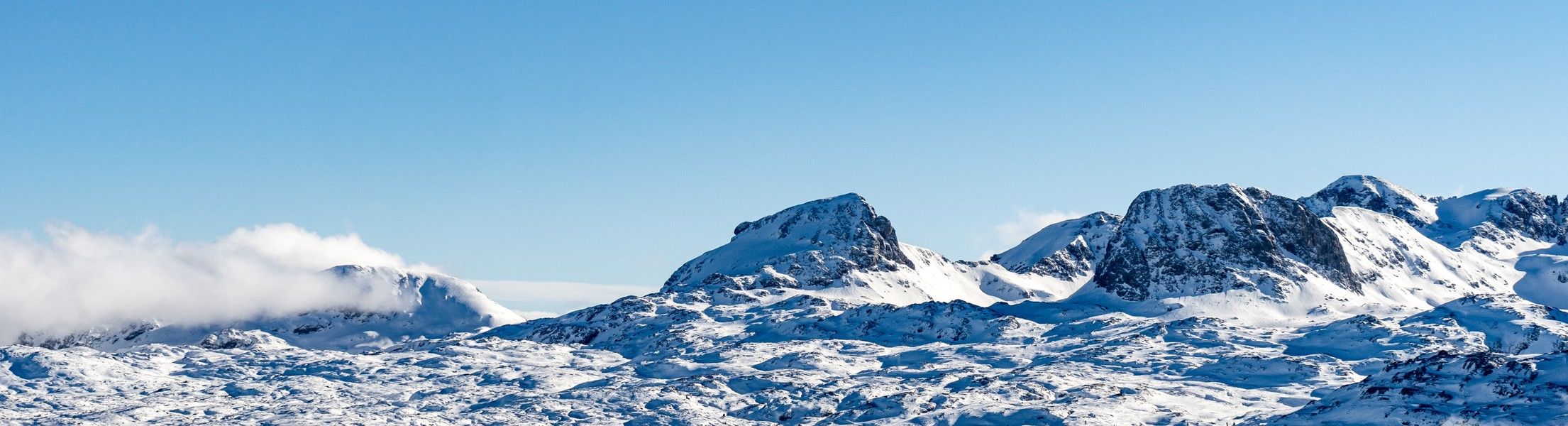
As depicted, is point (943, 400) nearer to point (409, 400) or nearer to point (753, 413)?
point (753, 413)

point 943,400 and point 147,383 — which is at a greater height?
point 147,383

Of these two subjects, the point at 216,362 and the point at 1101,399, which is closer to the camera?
the point at 1101,399

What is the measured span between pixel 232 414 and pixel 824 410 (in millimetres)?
69327

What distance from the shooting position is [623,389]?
170 metres

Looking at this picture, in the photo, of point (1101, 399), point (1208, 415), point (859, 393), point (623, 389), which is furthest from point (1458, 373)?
point (623, 389)

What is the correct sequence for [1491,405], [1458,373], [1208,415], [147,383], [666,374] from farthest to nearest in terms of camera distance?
[666,374] → [147,383] → [1208,415] → [1458,373] → [1491,405]

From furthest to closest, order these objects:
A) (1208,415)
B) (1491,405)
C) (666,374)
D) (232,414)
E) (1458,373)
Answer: (666,374), (232,414), (1208,415), (1458,373), (1491,405)

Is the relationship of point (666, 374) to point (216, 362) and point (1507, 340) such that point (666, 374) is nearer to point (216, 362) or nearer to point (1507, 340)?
point (216, 362)

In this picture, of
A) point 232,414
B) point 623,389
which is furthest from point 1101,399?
point 232,414

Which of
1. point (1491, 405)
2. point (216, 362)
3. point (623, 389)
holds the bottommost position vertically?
point (1491, 405)

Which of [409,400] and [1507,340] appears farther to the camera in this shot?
[1507,340]

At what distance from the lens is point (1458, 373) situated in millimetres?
126562

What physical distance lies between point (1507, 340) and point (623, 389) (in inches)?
5201

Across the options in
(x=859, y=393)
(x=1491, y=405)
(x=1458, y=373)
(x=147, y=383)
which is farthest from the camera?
(x=147, y=383)
